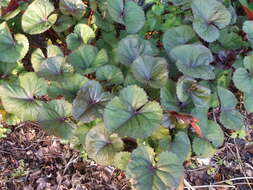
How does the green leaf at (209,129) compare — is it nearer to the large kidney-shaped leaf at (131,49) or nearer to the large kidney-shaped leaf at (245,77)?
the large kidney-shaped leaf at (245,77)

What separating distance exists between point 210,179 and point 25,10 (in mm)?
1399

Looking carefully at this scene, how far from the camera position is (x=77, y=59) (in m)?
1.75

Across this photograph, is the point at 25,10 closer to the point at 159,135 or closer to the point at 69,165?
the point at 69,165

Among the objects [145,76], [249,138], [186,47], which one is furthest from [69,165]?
[249,138]

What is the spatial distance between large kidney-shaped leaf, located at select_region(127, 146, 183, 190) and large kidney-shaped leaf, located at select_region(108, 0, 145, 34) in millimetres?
711

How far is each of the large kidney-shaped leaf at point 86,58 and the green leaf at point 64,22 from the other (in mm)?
241

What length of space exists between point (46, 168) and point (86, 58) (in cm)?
66

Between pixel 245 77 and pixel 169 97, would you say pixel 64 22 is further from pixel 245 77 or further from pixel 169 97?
pixel 245 77

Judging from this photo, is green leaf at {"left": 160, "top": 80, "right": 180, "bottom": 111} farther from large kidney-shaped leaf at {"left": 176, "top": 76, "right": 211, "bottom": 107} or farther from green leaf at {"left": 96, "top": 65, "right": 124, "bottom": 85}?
green leaf at {"left": 96, "top": 65, "right": 124, "bottom": 85}

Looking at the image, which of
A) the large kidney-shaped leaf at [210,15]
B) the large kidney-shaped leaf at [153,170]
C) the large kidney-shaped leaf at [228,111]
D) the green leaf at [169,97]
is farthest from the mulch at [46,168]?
the large kidney-shaped leaf at [210,15]

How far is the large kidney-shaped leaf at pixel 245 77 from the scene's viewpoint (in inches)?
70.3

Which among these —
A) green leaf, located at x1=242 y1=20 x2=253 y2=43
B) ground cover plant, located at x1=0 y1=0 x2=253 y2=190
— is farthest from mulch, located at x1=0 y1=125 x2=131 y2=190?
green leaf, located at x1=242 y1=20 x2=253 y2=43

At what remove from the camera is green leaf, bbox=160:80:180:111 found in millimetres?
1634

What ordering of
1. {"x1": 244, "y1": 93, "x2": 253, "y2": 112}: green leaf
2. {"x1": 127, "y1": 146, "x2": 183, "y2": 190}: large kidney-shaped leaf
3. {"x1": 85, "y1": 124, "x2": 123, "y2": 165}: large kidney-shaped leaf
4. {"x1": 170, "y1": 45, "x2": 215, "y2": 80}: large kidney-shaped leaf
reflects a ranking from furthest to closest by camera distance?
{"x1": 244, "y1": 93, "x2": 253, "y2": 112}: green leaf
{"x1": 170, "y1": 45, "x2": 215, "y2": 80}: large kidney-shaped leaf
{"x1": 85, "y1": 124, "x2": 123, "y2": 165}: large kidney-shaped leaf
{"x1": 127, "y1": 146, "x2": 183, "y2": 190}: large kidney-shaped leaf
